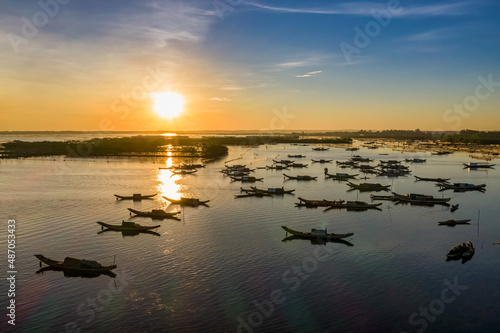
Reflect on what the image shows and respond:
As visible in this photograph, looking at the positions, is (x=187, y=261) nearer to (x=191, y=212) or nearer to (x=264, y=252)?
(x=264, y=252)

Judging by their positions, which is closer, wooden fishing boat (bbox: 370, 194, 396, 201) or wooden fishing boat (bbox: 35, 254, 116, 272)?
wooden fishing boat (bbox: 35, 254, 116, 272)

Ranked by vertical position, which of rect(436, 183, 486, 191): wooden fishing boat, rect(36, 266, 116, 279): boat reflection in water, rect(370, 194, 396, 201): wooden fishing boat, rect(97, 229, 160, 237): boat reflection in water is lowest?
rect(36, 266, 116, 279): boat reflection in water

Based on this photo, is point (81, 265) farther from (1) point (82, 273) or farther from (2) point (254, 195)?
(2) point (254, 195)

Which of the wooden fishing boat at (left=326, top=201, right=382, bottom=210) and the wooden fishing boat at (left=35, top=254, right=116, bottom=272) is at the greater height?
the wooden fishing boat at (left=326, top=201, right=382, bottom=210)

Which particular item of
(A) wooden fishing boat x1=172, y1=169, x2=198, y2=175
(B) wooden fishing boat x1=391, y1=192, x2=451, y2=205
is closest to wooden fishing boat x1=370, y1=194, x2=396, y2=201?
(B) wooden fishing boat x1=391, y1=192, x2=451, y2=205

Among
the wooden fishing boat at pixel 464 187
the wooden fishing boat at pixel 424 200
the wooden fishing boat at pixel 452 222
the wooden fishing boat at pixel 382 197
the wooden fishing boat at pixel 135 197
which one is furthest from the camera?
the wooden fishing boat at pixel 464 187

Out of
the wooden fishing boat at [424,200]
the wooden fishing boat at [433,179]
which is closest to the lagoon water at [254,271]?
the wooden fishing boat at [424,200]

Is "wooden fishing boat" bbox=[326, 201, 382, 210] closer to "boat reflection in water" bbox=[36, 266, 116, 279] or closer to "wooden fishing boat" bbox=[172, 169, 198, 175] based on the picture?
"boat reflection in water" bbox=[36, 266, 116, 279]

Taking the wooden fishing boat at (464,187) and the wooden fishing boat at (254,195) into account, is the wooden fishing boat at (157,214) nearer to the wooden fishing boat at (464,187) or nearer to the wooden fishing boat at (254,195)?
the wooden fishing boat at (254,195)
